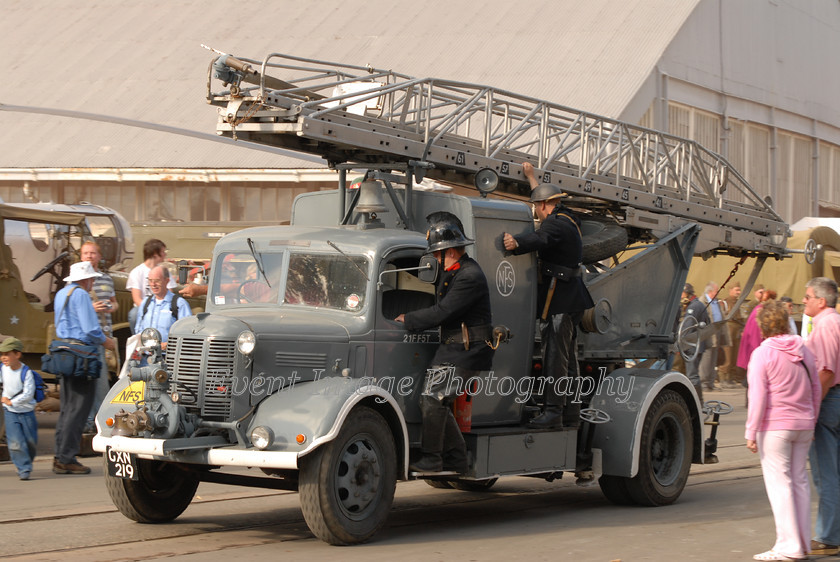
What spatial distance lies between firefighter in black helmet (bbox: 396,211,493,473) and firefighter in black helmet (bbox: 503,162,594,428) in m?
0.95

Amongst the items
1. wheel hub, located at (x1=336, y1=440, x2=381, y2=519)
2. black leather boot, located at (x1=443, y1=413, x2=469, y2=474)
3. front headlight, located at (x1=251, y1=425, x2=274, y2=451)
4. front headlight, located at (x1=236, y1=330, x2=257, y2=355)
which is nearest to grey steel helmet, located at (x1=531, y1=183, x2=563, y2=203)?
black leather boot, located at (x1=443, y1=413, x2=469, y2=474)

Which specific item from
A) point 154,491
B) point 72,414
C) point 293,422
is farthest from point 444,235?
point 72,414

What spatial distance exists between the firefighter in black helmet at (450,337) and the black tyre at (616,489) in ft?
6.39

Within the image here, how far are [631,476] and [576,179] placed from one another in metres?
2.77

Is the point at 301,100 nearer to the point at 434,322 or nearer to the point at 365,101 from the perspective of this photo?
the point at 365,101

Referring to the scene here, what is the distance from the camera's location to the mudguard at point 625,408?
9.76 m

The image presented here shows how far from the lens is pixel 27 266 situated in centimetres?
1616

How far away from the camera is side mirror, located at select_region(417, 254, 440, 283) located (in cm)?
843

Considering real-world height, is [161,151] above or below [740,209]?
above

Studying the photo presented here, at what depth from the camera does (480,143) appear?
1059 cm

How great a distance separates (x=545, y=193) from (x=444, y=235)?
160 centimetres

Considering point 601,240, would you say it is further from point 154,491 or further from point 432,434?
point 154,491

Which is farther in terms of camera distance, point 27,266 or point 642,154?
point 27,266

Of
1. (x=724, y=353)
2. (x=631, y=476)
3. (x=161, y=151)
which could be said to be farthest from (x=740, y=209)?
(x=161, y=151)
